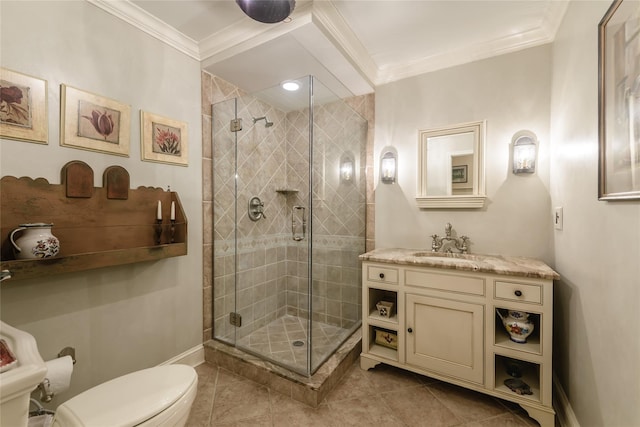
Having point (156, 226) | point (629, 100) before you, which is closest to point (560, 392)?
point (629, 100)

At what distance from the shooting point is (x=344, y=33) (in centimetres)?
186

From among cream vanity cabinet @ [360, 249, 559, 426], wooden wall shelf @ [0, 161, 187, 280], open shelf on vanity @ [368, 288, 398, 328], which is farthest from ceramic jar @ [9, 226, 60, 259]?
open shelf on vanity @ [368, 288, 398, 328]

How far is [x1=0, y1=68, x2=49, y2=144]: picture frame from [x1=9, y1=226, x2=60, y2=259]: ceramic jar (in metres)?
0.44

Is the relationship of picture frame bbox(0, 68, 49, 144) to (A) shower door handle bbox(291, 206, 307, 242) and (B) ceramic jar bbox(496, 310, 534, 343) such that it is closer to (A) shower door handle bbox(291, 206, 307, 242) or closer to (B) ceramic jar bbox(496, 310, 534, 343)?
(A) shower door handle bbox(291, 206, 307, 242)

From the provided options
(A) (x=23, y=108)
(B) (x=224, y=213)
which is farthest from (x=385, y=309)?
(A) (x=23, y=108)

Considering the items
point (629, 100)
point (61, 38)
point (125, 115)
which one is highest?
point (61, 38)

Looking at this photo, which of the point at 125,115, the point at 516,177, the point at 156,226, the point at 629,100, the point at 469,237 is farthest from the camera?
the point at 469,237

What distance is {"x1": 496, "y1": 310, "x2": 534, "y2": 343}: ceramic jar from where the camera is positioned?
61.4 inches

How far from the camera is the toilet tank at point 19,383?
584mm

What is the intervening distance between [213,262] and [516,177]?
246cm

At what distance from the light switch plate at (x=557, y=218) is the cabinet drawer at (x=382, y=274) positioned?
1.03m

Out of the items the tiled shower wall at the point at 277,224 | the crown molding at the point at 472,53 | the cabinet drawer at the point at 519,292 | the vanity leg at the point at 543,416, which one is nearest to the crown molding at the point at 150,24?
the tiled shower wall at the point at 277,224

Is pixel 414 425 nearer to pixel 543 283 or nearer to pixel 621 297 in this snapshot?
pixel 543 283

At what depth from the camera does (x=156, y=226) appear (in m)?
1.75
